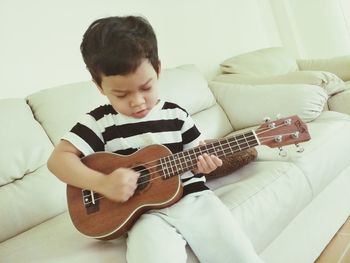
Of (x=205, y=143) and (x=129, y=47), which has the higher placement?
(x=129, y=47)

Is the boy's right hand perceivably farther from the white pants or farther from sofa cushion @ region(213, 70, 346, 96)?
sofa cushion @ region(213, 70, 346, 96)

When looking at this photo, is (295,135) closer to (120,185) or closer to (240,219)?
(240,219)

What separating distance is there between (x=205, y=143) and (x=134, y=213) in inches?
10.6

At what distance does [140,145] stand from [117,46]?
0.28m

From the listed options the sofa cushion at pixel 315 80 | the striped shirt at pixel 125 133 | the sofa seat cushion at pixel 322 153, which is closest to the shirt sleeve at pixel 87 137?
the striped shirt at pixel 125 133

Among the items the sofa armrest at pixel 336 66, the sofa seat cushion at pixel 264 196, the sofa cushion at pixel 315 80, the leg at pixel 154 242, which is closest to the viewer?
the leg at pixel 154 242

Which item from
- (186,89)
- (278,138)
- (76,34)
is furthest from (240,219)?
(76,34)

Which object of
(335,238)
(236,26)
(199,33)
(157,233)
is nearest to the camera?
(157,233)

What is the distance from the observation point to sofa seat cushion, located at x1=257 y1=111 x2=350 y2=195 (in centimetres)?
120

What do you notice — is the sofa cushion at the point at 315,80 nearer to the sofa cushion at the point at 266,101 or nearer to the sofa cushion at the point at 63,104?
the sofa cushion at the point at 266,101

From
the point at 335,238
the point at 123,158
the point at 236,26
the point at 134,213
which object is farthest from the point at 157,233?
the point at 236,26

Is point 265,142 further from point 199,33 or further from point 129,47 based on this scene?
point 199,33

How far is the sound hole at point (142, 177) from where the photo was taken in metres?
0.91

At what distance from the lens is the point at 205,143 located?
3.24ft
